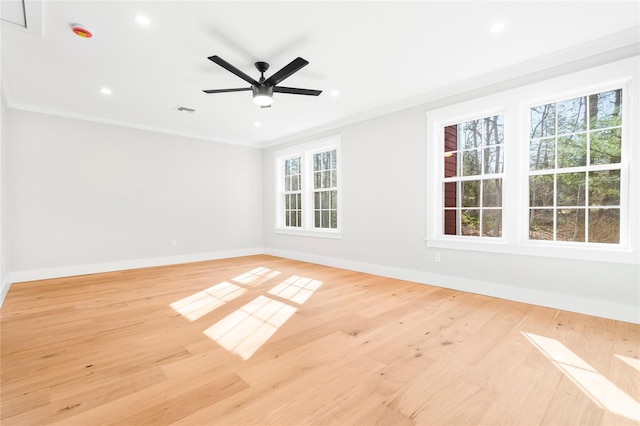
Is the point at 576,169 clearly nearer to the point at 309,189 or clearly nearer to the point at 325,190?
the point at 325,190

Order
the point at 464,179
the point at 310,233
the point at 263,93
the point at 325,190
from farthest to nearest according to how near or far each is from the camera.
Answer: the point at 310,233, the point at 325,190, the point at 464,179, the point at 263,93

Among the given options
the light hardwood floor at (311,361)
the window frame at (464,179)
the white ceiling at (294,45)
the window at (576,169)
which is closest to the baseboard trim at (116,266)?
the light hardwood floor at (311,361)

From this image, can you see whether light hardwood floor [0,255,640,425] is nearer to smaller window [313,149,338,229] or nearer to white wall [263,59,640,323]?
white wall [263,59,640,323]

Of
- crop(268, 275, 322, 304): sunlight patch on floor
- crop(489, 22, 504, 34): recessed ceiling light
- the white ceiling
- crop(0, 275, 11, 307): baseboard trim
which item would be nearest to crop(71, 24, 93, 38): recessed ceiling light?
the white ceiling

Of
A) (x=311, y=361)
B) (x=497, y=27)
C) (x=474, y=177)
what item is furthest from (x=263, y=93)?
(x=474, y=177)

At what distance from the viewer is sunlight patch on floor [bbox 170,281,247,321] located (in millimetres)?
3002

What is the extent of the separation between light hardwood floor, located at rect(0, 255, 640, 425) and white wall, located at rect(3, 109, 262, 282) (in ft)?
4.47

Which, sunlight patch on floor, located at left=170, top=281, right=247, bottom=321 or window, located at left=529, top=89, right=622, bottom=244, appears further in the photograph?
sunlight patch on floor, located at left=170, top=281, right=247, bottom=321

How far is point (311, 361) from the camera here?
2.01 meters

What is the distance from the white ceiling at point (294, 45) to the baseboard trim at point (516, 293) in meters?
2.43

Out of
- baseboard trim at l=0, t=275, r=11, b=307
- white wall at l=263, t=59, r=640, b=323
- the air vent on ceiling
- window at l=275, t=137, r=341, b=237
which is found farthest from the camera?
window at l=275, t=137, r=341, b=237

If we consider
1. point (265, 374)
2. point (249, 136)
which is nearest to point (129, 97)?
point (249, 136)

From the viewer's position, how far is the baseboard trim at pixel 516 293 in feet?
8.94

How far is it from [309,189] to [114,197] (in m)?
3.52
